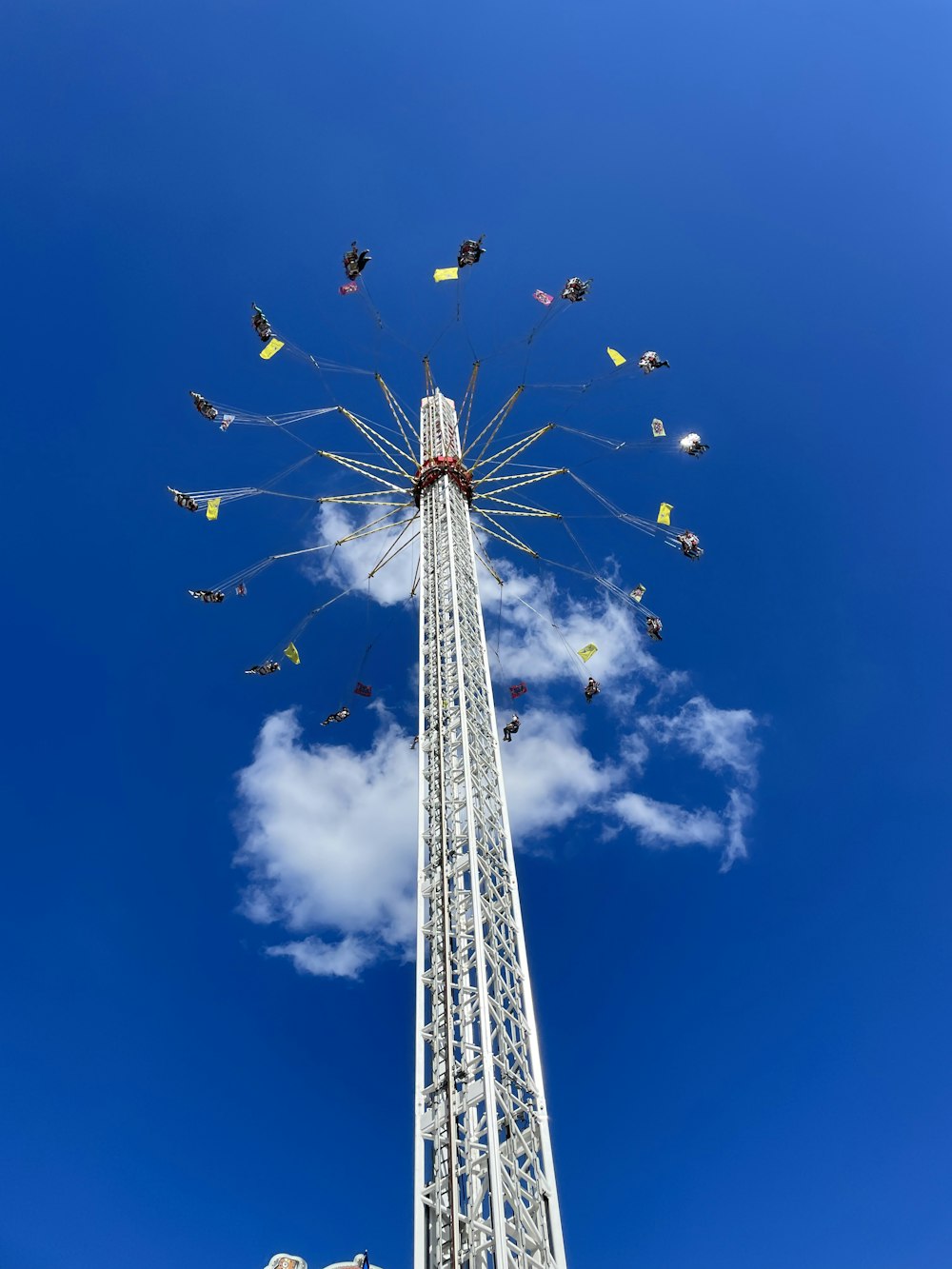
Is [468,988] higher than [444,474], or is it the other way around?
[444,474]

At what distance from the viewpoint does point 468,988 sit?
49.9 feet

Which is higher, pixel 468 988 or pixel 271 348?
pixel 271 348

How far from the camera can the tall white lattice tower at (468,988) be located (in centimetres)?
1262

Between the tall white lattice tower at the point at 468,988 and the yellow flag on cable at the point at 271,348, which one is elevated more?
the yellow flag on cable at the point at 271,348

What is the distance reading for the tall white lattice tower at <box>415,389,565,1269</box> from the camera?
41.4 feet

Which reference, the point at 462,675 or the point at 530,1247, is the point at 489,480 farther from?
the point at 530,1247

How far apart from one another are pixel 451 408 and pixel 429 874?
72.2 ft

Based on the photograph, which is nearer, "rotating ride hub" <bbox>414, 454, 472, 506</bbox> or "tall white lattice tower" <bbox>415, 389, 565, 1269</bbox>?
"tall white lattice tower" <bbox>415, 389, 565, 1269</bbox>

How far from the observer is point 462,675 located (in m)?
21.1

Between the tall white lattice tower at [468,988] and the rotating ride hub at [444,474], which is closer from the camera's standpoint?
the tall white lattice tower at [468,988]

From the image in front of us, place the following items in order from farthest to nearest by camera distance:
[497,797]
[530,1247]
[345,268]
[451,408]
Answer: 1. [451,408]
2. [345,268]
3. [497,797]
4. [530,1247]

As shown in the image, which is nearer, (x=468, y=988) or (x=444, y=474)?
(x=468, y=988)

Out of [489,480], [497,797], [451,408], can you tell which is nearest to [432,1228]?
[497,797]

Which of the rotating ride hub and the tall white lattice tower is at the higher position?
the rotating ride hub
